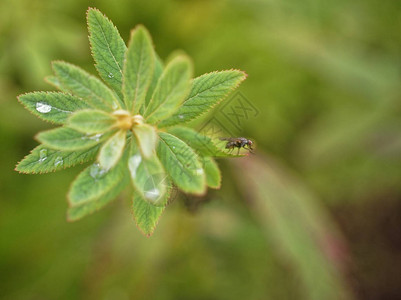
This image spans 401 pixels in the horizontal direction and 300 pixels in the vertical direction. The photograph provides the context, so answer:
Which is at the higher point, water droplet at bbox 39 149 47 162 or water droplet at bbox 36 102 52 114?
water droplet at bbox 36 102 52 114

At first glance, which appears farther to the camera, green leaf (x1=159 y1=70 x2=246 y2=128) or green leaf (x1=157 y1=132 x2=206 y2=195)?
green leaf (x1=159 y1=70 x2=246 y2=128)

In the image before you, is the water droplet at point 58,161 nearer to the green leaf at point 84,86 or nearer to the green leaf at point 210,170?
the green leaf at point 84,86

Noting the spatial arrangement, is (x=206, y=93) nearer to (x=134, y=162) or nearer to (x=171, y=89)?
(x=171, y=89)

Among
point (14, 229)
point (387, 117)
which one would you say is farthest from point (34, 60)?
point (387, 117)

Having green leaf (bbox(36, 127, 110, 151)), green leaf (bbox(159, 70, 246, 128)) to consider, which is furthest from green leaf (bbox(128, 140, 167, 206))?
green leaf (bbox(159, 70, 246, 128))

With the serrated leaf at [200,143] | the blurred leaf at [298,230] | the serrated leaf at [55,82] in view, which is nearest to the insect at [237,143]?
the serrated leaf at [200,143]

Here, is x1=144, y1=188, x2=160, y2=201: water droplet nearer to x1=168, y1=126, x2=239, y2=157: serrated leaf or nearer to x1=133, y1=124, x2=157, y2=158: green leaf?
x1=133, y1=124, x2=157, y2=158: green leaf

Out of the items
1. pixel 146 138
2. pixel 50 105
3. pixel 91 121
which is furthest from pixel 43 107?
pixel 146 138

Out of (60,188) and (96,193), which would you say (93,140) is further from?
(60,188)
